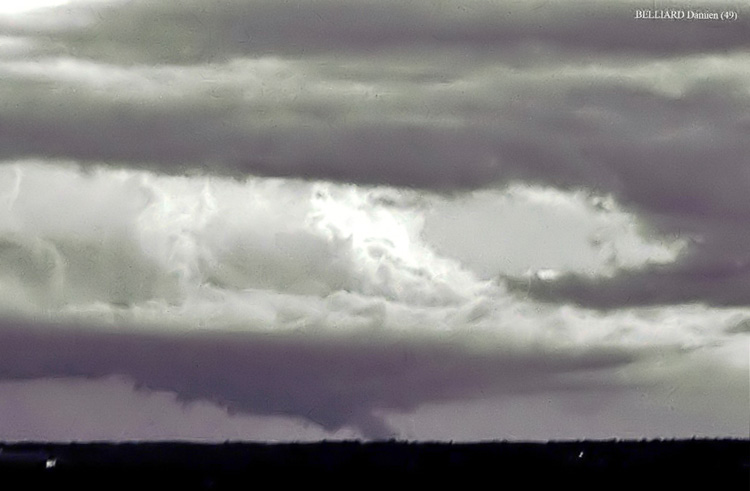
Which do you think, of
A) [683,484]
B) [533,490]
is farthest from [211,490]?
[683,484]

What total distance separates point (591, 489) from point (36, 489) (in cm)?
6070

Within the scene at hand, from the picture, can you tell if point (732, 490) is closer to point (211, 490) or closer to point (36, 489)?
point (211, 490)

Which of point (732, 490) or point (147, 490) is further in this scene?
point (147, 490)

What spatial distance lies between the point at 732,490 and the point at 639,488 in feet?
75.8

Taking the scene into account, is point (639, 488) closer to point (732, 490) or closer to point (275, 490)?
point (732, 490)

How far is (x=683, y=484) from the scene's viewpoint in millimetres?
196875

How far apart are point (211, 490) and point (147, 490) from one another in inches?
282

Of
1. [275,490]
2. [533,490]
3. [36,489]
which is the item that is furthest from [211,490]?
[533,490]

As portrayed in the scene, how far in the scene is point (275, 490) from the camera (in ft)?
653

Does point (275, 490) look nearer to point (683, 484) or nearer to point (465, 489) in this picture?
point (465, 489)

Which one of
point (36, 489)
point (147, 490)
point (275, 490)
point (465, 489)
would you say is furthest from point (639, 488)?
point (36, 489)

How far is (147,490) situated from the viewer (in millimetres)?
199875

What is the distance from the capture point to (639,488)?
19462 cm

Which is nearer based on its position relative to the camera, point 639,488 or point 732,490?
point 732,490
